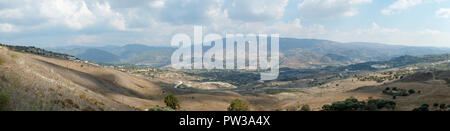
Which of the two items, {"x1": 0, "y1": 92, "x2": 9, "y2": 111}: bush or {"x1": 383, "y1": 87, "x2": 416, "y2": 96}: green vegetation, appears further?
{"x1": 383, "y1": 87, "x2": 416, "y2": 96}: green vegetation

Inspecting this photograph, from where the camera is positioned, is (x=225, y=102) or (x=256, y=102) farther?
(x=256, y=102)

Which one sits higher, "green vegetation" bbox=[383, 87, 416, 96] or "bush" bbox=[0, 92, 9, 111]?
"bush" bbox=[0, 92, 9, 111]

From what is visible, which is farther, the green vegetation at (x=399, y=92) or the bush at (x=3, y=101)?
the green vegetation at (x=399, y=92)

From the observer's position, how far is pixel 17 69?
67.1ft

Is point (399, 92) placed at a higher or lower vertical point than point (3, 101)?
lower

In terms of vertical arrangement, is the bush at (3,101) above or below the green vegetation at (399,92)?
above

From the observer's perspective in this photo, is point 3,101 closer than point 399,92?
Yes
